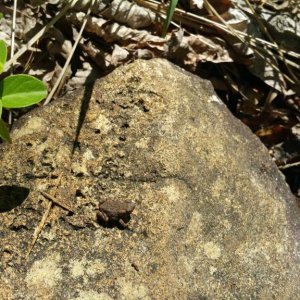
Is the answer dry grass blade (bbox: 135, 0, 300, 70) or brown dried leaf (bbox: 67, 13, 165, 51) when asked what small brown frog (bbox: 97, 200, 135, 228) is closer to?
brown dried leaf (bbox: 67, 13, 165, 51)

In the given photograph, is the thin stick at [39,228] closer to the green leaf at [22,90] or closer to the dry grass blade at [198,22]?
the green leaf at [22,90]

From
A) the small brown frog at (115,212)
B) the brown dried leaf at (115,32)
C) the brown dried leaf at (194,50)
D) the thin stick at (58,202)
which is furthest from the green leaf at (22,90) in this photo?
the brown dried leaf at (194,50)

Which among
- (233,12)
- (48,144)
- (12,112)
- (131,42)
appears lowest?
(12,112)

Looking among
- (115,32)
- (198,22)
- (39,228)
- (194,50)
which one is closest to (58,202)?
(39,228)

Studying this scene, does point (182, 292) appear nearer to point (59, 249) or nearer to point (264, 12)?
point (59, 249)

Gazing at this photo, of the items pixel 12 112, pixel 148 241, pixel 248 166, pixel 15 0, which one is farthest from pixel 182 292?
pixel 15 0

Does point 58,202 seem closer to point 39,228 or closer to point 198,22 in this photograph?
point 39,228
